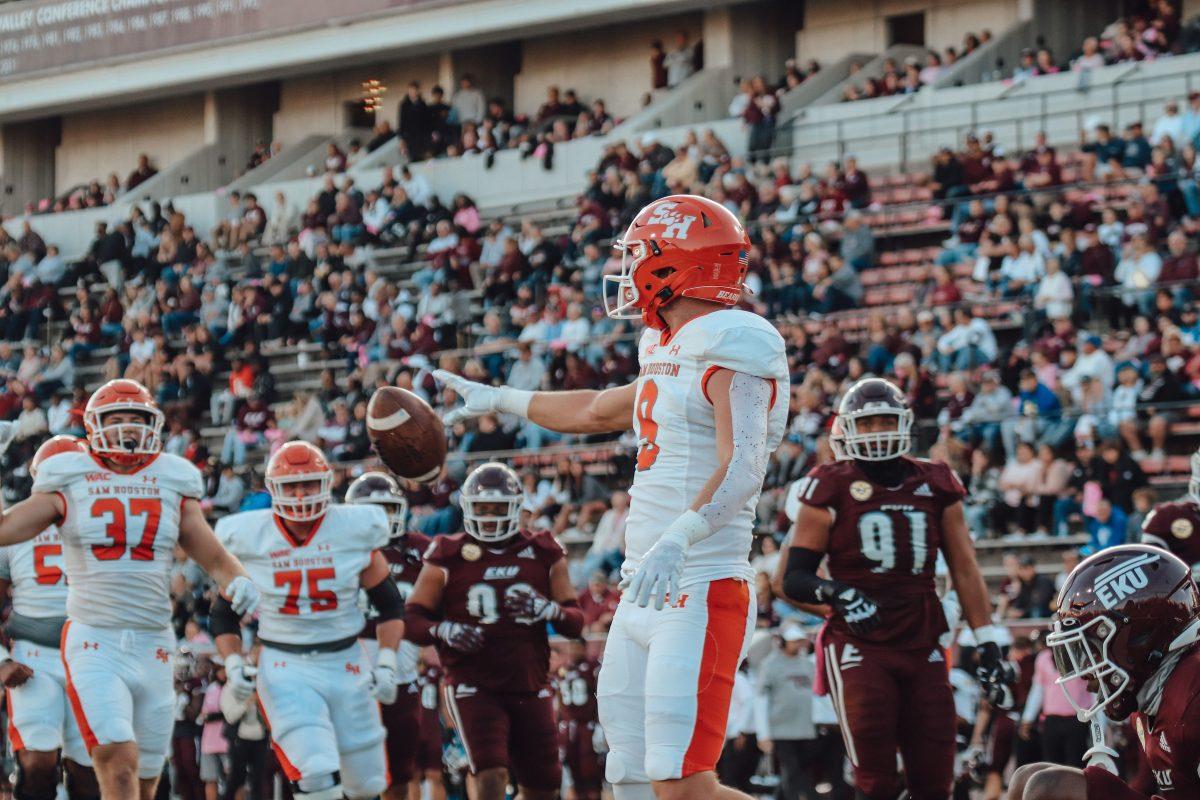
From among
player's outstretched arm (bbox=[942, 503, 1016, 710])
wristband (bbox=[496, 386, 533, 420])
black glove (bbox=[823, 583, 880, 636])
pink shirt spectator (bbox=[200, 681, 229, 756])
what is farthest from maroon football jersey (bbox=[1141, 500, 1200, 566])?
pink shirt spectator (bbox=[200, 681, 229, 756])

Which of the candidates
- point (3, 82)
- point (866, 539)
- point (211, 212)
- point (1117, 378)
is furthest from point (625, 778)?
point (3, 82)

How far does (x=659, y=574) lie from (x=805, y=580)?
2560 mm

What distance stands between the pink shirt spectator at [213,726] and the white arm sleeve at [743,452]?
34.4 feet

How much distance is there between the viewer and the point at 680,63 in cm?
2567

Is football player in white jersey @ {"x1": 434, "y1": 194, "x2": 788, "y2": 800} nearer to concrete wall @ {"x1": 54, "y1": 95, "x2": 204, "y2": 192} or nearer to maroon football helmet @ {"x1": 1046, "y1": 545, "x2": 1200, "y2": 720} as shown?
maroon football helmet @ {"x1": 1046, "y1": 545, "x2": 1200, "y2": 720}

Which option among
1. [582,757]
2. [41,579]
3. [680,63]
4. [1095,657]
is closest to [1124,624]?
[1095,657]

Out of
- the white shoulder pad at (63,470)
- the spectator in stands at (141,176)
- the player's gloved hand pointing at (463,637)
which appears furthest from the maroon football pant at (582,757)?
the spectator in stands at (141,176)

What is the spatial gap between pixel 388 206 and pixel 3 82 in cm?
1120

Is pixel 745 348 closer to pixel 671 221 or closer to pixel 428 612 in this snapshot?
pixel 671 221

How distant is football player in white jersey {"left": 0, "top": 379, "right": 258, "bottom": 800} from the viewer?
8.40m

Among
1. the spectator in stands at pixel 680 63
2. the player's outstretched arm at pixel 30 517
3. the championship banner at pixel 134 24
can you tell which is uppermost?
the championship banner at pixel 134 24

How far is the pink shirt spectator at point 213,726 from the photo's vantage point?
1537cm

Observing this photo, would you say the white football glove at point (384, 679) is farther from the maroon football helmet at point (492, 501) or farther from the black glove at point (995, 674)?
the black glove at point (995, 674)

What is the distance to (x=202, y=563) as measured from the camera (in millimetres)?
8711
